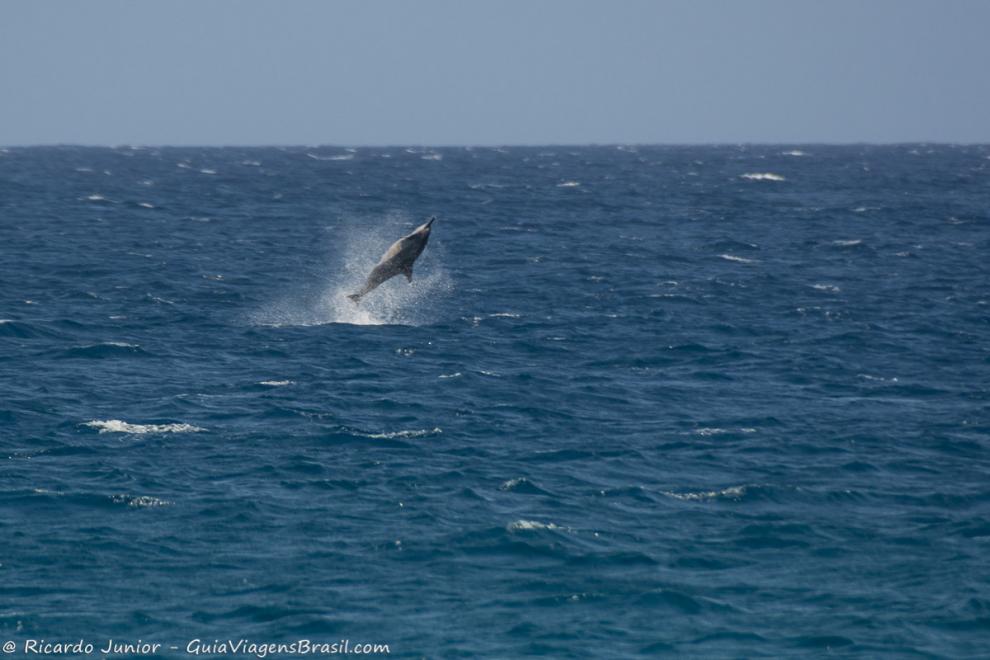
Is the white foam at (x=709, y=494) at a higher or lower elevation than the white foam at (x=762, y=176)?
lower

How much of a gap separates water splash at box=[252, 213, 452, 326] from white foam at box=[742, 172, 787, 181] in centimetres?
6555

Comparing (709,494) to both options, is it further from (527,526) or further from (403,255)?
(403,255)

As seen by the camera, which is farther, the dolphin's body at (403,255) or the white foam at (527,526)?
the dolphin's body at (403,255)

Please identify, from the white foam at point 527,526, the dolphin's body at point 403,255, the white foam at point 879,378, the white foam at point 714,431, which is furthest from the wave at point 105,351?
the white foam at point 879,378

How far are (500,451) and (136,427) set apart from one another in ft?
28.8

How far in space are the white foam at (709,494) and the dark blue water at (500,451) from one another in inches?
4.9

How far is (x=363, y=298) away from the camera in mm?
49344

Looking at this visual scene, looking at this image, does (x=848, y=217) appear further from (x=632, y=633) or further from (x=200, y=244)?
(x=632, y=633)

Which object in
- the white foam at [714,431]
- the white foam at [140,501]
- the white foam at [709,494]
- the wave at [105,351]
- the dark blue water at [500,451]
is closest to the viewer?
the dark blue water at [500,451]

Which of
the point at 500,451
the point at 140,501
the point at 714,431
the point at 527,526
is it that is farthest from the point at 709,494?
the point at 140,501

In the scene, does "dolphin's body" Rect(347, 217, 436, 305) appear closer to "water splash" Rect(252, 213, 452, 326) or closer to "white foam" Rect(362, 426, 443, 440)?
"white foam" Rect(362, 426, 443, 440)

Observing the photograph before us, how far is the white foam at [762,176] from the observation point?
415ft

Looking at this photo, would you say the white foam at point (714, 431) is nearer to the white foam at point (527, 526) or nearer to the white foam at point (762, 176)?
the white foam at point (527, 526)

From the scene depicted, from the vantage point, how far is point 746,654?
19.3 m
